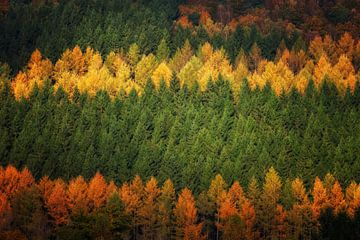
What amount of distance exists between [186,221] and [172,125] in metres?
30.9

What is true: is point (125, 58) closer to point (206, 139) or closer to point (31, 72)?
point (31, 72)

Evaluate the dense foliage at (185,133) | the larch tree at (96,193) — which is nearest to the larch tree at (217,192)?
the dense foliage at (185,133)

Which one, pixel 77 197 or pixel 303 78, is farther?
pixel 303 78

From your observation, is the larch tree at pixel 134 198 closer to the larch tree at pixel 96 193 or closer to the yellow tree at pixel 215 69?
the larch tree at pixel 96 193

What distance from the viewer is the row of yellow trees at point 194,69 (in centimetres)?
14050

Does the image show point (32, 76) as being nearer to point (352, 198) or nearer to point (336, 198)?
point (336, 198)

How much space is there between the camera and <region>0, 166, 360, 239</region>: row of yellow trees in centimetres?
9500

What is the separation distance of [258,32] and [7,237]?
10213 cm

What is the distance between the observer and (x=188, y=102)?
130000mm

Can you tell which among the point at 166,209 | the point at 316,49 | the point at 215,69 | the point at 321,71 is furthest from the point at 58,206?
the point at 316,49

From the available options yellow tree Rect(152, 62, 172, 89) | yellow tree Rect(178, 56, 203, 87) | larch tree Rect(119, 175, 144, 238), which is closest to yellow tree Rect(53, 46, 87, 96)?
yellow tree Rect(152, 62, 172, 89)

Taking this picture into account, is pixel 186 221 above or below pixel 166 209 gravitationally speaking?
below

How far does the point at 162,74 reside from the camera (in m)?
146

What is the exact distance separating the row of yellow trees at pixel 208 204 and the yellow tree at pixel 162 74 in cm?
4375
